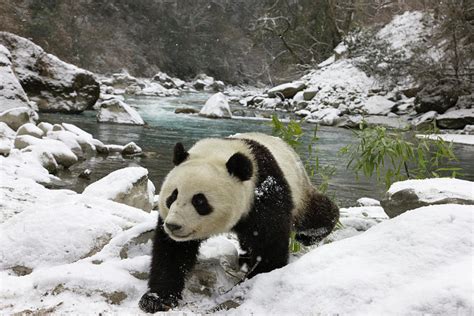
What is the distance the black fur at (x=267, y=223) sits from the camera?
2449 mm

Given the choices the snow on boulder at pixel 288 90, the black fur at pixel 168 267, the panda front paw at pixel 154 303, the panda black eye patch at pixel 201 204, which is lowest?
the panda front paw at pixel 154 303

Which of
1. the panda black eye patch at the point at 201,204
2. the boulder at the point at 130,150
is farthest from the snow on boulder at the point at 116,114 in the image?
the panda black eye patch at the point at 201,204

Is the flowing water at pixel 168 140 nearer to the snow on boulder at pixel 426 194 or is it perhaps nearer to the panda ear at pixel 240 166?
the snow on boulder at pixel 426 194

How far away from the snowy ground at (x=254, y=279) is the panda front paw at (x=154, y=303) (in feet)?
0.13

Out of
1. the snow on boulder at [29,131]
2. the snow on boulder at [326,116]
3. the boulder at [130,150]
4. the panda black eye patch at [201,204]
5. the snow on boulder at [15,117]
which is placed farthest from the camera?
the snow on boulder at [326,116]

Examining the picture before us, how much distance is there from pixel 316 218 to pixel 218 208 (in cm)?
125

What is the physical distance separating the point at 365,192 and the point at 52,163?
4.56 metres

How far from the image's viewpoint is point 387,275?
1.85 m

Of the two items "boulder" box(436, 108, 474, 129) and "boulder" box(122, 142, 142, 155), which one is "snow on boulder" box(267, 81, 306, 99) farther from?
"boulder" box(122, 142, 142, 155)

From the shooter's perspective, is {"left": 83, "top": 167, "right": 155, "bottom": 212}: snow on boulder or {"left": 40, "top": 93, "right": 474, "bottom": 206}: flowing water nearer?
{"left": 83, "top": 167, "right": 155, "bottom": 212}: snow on boulder

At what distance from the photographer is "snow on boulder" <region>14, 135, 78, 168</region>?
284 inches

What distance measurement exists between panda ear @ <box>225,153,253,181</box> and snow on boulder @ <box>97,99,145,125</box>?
33.0 ft

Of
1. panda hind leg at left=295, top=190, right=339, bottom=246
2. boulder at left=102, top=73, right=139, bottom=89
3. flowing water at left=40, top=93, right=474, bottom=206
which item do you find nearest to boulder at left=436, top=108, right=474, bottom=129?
flowing water at left=40, top=93, right=474, bottom=206

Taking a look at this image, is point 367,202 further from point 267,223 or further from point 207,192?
point 207,192
